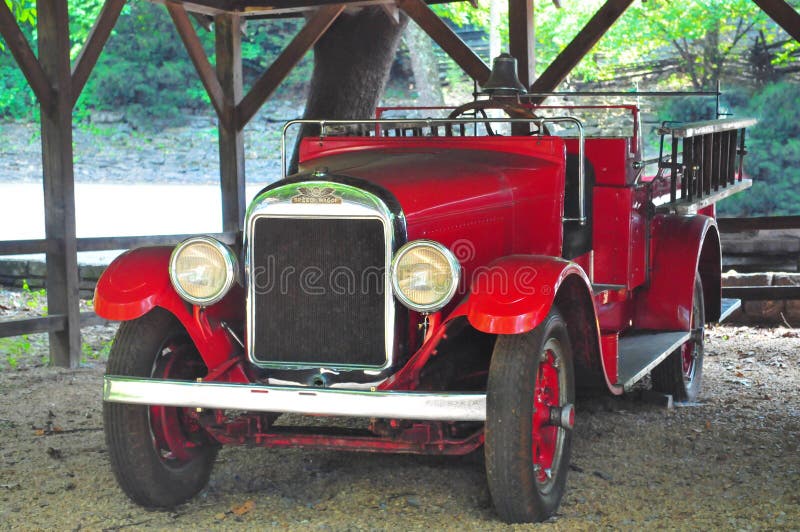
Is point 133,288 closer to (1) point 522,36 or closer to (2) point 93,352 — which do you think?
(2) point 93,352

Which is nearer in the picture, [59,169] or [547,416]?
[547,416]

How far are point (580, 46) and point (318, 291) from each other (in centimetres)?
388

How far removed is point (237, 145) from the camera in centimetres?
810

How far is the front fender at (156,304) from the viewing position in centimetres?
364

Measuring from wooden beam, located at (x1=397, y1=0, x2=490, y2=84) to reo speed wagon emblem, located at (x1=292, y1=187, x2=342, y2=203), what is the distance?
3468 millimetres

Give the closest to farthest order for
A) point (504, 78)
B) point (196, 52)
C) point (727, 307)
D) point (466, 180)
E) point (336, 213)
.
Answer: point (336, 213) < point (466, 180) < point (504, 78) < point (727, 307) < point (196, 52)

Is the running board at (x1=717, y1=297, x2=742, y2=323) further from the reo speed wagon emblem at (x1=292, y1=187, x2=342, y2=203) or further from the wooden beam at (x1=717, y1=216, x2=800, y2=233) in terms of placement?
the reo speed wagon emblem at (x1=292, y1=187, x2=342, y2=203)

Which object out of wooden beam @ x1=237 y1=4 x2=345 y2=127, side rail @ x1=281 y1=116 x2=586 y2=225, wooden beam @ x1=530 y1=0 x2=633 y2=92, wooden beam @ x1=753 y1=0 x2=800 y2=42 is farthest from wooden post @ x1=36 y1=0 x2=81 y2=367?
wooden beam @ x1=753 y1=0 x2=800 y2=42

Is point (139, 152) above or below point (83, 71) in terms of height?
below

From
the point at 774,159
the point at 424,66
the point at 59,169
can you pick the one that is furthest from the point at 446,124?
the point at 424,66

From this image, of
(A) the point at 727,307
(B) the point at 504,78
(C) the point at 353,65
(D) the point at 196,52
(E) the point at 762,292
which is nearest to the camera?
(B) the point at 504,78

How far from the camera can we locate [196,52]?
7688 millimetres

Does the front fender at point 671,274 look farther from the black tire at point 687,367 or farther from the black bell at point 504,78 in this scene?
the black bell at point 504,78

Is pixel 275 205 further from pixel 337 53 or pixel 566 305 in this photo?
pixel 337 53
